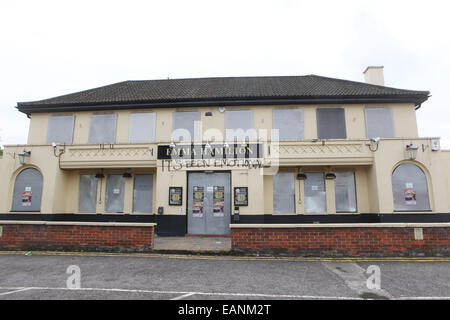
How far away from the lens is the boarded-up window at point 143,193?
13.0 meters

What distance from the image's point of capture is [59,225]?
28.5 ft

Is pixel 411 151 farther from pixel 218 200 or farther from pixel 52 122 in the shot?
pixel 52 122

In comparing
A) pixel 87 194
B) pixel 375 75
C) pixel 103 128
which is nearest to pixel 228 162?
pixel 103 128

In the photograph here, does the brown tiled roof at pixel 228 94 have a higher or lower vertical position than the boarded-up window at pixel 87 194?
A: higher

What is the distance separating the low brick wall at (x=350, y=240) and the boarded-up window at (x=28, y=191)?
10.5 meters

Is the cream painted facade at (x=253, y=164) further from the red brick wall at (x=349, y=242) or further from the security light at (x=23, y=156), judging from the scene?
the red brick wall at (x=349, y=242)

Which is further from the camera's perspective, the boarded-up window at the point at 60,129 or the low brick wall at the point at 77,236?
the boarded-up window at the point at 60,129

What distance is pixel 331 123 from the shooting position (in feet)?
42.7

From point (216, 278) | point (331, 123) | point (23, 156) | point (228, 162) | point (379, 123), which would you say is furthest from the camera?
point (331, 123)

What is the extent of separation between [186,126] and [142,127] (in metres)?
2.40

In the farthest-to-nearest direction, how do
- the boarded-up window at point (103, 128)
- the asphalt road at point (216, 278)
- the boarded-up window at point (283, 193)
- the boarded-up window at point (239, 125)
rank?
the boarded-up window at point (103, 128), the boarded-up window at point (239, 125), the boarded-up window at point (283, 193), the asphalt road at point (216, 278)

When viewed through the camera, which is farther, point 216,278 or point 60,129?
point 60,129

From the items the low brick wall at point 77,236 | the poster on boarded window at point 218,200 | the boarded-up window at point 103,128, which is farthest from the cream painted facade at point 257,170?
the low brick wall at point 77,236
